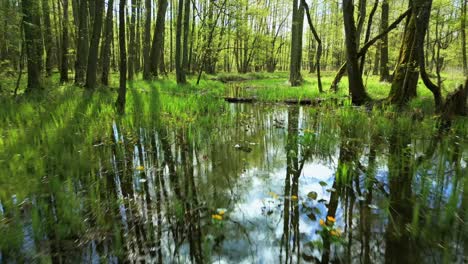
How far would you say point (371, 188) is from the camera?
3082mm

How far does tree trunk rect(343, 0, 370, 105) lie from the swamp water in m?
3.82

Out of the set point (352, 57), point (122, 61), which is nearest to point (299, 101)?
point (352, 57)

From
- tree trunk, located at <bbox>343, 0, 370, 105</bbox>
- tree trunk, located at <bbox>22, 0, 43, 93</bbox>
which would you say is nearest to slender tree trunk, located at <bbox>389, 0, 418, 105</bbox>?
tree trunk, located at <bbox>343, 0, 370, 105</bbox>

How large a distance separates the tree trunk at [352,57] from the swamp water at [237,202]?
3815 mm

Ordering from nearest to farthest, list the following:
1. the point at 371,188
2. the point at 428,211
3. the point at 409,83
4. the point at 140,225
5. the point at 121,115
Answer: the point at 140,225 < the point at 428,211 < the point at 371,188 < the point at 121,115 < the point at 409,83

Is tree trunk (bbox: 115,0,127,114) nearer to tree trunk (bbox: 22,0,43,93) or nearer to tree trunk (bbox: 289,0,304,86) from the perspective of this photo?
tree trunk (bbox: 22,0,43,93)

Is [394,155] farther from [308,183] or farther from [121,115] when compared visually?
[121,115]

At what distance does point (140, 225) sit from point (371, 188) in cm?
242

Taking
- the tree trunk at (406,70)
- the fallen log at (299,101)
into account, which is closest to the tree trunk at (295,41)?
the fallen log at (299,101)

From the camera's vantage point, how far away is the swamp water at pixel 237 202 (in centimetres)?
207

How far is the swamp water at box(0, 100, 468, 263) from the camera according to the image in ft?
6.79

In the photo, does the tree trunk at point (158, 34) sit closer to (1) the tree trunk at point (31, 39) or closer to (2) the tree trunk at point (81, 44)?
(2) the tree trunk at point (81, 44)

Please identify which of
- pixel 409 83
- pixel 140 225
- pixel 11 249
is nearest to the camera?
pixel 11 249

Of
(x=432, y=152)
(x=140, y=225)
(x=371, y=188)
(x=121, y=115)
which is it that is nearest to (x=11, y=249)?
(x=140, y=225)
